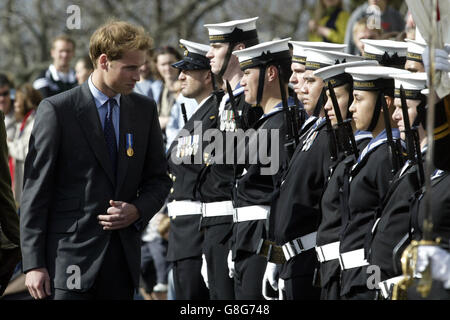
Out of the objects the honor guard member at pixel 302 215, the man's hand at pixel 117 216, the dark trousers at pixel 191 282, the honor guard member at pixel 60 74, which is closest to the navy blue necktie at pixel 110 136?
the man's hand at pixel 117 216

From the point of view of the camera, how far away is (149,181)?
6266 mm

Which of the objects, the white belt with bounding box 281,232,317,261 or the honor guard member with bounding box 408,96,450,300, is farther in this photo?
the white belt with bounding box 281,232,317,261

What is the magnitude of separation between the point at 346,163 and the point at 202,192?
1809 mm

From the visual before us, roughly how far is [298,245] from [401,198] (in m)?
1.18

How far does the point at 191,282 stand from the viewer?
802 cm

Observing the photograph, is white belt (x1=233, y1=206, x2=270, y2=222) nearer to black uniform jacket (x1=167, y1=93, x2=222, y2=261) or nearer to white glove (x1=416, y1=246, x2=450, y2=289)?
black uniform jacket (x1=167, y1=93, x2=222, y2=261)

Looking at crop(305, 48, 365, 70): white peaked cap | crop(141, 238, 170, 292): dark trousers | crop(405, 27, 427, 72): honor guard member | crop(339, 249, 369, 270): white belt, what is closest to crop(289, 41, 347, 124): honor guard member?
crop(305, 48, 365, 70): white peaked cap

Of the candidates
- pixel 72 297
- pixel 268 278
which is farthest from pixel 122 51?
pixel 268 278

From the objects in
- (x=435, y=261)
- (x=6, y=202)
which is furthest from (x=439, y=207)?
(x=6, y=202)

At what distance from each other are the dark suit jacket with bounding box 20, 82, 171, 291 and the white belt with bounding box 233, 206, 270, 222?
3.77ft

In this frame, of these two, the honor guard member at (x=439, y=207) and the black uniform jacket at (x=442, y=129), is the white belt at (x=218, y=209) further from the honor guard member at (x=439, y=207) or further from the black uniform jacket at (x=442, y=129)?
the black uniform jacket at (x=442, y=129)

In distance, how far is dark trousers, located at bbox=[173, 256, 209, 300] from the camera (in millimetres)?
8008

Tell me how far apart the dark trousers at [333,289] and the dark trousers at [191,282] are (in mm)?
2000

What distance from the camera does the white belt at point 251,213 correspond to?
7.05m
